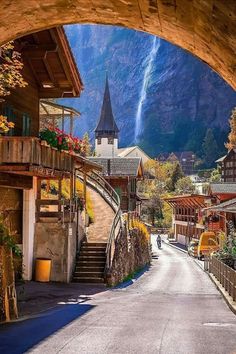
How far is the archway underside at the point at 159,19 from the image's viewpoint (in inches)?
184

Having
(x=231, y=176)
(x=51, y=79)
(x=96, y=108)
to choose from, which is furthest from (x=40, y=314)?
(x=96, y=108)

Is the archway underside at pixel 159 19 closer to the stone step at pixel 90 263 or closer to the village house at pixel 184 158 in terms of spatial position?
the stone step at pixel 90 263

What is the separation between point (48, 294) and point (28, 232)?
4075 millimetres

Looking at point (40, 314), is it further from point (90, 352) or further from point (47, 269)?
point (47, 269)

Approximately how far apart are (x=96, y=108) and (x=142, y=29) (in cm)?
19066

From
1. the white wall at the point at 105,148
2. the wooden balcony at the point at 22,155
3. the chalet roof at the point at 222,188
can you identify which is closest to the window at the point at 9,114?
the wooden balcony at the point at 22,155

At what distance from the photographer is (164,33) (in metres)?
6.17

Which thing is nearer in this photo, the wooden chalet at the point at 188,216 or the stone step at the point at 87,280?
the stone step at the point at 87,280

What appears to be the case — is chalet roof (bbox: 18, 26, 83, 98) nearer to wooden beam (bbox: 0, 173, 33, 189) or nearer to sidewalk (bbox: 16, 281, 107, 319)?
wooden beam (bbox: 0, 173, 33, 189)

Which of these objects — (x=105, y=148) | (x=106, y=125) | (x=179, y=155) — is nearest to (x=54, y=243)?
(x=105, y=148)

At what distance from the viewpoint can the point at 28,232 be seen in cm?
2173

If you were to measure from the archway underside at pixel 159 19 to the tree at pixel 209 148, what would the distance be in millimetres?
143667

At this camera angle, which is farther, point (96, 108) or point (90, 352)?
point (96, 108)

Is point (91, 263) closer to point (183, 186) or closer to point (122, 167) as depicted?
point (122, 167)
